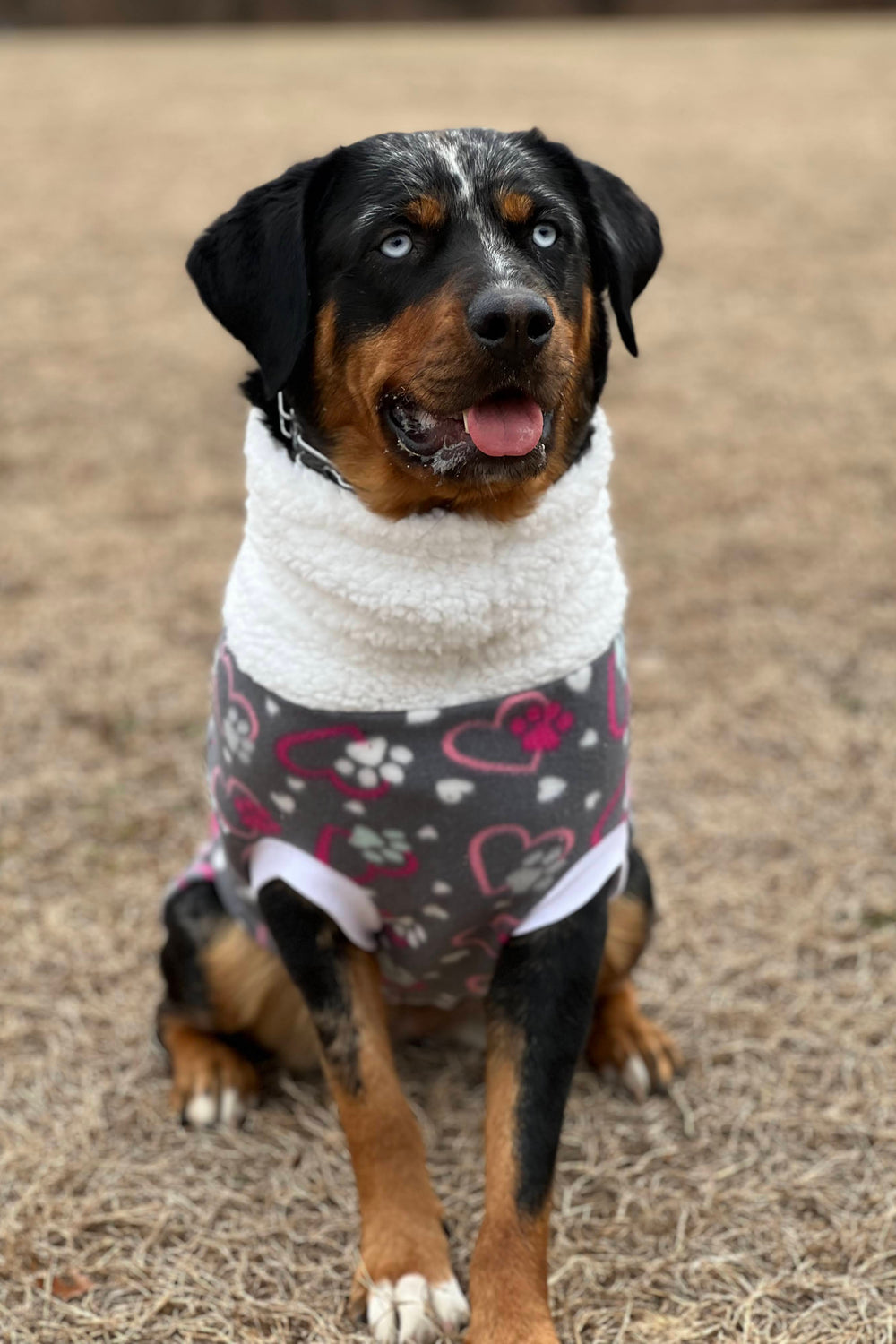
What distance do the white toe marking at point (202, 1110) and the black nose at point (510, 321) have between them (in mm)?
1742

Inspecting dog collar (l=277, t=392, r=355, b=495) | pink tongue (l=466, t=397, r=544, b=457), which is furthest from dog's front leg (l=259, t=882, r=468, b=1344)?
pink tongue (l=466, t=397, r=544, b=457)

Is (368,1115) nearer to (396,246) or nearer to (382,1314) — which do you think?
(382,1314)

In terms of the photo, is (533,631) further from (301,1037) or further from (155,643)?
(155,643)

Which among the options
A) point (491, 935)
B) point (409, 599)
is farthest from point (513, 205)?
point (491, 935)

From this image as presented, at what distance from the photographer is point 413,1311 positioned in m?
2.53

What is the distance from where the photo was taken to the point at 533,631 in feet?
8.35

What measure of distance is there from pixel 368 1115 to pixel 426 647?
2.88ft

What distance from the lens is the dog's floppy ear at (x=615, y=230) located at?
2.71 m

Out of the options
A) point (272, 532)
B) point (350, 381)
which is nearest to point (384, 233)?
point (350, 381)

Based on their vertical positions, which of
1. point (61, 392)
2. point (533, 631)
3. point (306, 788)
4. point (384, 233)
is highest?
point (384, 233)

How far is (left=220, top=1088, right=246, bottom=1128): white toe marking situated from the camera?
3082mm

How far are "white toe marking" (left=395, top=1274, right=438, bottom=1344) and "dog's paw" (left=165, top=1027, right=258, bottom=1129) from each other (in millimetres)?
669

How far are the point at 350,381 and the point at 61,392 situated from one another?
565 centimetres

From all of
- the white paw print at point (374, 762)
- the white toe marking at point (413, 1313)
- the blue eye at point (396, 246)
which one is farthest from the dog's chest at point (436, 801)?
the blue eye at point (396, 246)
